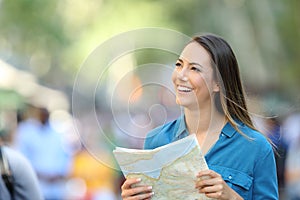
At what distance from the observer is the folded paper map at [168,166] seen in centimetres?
349

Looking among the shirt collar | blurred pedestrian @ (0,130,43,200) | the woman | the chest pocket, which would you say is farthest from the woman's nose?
blurred pedestrian @ (0,130,43,200)

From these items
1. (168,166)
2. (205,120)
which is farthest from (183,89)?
(168,166)

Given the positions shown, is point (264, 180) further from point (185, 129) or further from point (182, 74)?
point (182, 74)

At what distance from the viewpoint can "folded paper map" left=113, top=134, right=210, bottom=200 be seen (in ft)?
11.4

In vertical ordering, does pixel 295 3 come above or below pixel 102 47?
above

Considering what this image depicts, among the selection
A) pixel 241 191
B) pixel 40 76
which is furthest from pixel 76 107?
pixel 40 76

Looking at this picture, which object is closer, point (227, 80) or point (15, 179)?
point (227, 80)

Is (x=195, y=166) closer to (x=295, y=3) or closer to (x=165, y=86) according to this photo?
(x=165, y=86)

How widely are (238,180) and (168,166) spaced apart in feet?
1.03

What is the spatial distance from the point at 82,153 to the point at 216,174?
8.22 m

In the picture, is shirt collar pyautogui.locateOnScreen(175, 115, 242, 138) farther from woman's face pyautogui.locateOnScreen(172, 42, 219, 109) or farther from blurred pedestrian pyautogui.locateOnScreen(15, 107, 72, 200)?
blurred pedestrian pyautogui.locateOnScreen(15, 107, 72, 200)

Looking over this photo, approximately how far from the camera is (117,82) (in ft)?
12.2

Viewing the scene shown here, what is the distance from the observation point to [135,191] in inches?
141

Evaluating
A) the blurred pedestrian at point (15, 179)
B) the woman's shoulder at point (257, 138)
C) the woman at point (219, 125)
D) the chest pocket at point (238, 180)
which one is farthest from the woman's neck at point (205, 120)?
the blurred pedestrian at point (15, 179)
